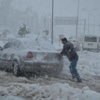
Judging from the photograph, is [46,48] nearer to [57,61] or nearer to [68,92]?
[57,61]

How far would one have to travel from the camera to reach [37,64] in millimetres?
13062

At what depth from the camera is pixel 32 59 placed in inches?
517

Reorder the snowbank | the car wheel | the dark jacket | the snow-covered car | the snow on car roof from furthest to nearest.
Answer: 1. the snow on car roof
2. the car wheel
3. the snow-covered car
4. the dark jacket
5. the snowbank

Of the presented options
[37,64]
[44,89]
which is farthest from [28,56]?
[44,89]

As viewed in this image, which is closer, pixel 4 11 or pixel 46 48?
pixel 46 48

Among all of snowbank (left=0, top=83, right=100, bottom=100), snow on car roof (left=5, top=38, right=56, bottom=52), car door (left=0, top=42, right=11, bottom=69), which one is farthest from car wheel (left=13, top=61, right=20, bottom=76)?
snowbank (left=0, top=83, right=100, bottom=100)

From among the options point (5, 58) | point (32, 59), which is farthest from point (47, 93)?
point (5, 58)

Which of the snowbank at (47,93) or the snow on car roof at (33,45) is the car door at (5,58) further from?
the snowbank at (47,93)

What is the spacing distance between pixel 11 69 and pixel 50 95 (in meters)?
5.35

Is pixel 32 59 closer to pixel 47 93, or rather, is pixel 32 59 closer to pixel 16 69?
pixel 16 69

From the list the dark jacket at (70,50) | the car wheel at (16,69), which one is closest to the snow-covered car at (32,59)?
the car wheel at (16,69)

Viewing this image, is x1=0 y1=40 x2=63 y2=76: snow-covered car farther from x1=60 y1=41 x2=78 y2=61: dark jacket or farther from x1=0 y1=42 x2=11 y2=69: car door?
x1=60 y1=41 x2=78 y2=61: dark jacket

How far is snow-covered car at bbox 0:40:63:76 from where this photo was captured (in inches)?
517

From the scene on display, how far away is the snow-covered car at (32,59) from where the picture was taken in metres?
13.1
